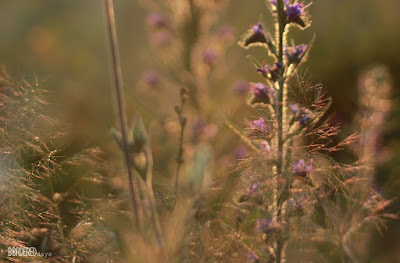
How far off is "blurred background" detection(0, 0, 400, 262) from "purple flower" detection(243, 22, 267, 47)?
0.85 ft

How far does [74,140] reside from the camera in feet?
2.32

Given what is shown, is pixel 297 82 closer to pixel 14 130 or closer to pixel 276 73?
pixel 276 73

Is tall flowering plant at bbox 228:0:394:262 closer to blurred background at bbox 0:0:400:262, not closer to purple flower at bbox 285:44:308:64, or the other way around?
purple flower at bbox 285:44:308:64

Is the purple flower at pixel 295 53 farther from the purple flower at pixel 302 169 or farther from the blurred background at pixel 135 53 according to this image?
the blurred background at pixel 135 53

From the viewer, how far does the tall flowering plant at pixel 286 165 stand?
1.58ft

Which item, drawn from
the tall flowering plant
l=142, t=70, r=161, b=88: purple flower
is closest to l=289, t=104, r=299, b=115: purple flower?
the tall flowering plant

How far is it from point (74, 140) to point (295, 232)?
1.19 feet

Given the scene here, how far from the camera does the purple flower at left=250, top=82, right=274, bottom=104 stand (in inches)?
20.6

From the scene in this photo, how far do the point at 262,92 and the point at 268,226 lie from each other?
0.48 feet

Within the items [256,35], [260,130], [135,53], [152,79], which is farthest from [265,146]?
[135,53]

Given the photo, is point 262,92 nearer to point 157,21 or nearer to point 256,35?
point 256,35

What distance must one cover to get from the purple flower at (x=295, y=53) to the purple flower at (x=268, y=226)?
0.54ft

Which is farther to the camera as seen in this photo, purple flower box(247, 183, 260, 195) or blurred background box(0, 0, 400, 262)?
blurred background box(0, 0, 400, 262)

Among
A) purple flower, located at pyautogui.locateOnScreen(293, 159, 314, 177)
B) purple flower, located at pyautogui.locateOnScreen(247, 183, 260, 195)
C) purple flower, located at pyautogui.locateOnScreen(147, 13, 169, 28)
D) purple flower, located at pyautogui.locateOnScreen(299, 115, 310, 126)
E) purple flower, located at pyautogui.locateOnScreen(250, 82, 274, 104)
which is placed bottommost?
purple flower, located at pyautogui.locateOnScreen(247, 183, 260, 195)
